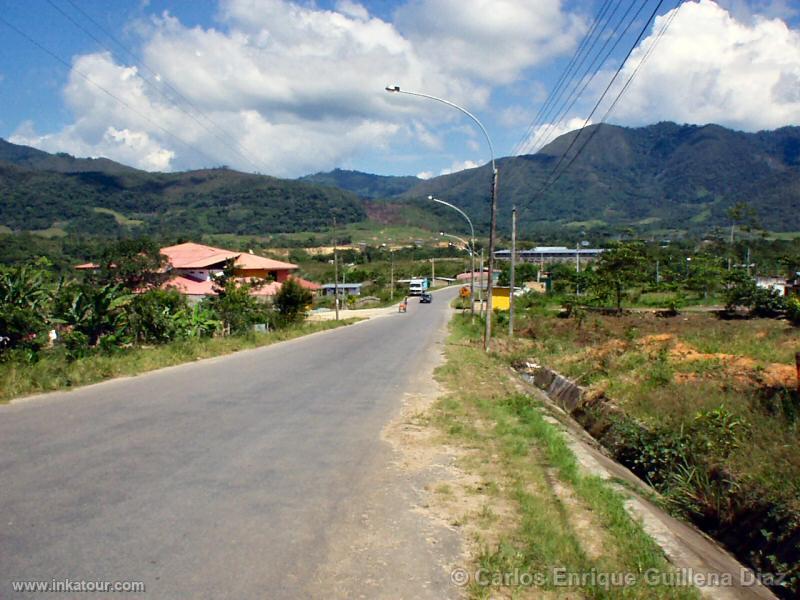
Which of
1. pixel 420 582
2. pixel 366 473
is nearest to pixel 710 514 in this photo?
pixel 366 473

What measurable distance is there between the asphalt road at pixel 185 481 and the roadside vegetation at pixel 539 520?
3.14 feet

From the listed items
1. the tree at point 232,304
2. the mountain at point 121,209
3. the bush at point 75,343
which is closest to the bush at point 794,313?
the tree at point 232,304

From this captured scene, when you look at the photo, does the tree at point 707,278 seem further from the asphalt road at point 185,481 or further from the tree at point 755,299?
the asphalt road at point 185,481

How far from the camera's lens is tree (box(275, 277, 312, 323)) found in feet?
122

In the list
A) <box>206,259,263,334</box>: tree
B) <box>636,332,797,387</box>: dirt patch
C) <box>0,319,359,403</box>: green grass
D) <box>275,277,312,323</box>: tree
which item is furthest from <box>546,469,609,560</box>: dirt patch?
<box>275,277,312,323</box>: tree

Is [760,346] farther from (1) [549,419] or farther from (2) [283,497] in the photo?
(2) [283,497]

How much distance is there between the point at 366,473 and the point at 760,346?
14.4 metres

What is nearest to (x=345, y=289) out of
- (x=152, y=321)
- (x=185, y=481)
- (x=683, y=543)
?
(x=152, y=321)

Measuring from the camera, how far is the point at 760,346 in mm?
17953

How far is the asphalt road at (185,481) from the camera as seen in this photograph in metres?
4.83

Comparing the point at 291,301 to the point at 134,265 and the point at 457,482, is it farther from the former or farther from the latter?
the point at 457,482

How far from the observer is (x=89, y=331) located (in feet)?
60.5

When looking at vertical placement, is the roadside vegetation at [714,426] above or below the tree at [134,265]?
below

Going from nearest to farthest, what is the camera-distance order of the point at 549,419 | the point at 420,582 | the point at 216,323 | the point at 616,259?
the point at 420,582, the point at 549,419, the point at 216,323, the point at 616,259
